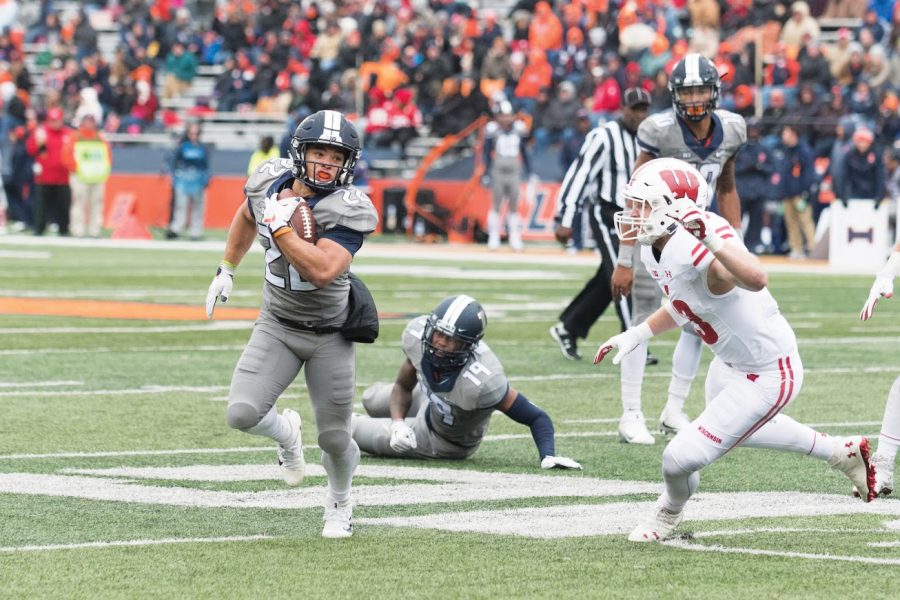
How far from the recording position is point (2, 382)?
10.0m

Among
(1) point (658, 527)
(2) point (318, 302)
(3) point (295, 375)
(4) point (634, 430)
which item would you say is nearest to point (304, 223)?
(2) point (318, 302)

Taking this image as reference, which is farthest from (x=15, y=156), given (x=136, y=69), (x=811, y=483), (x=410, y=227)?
(x=811, y=483)

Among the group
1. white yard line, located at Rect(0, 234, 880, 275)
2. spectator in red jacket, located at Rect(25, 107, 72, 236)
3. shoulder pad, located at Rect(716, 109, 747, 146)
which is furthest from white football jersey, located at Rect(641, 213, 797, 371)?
spectator in red jacket, located at Rect(25, 107, 72, 236)

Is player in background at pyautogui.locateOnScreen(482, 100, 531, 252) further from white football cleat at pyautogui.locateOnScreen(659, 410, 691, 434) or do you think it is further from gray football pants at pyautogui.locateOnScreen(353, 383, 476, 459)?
gray football pants at pyautogui.locateOnScreen(353, 383, 476, 459)

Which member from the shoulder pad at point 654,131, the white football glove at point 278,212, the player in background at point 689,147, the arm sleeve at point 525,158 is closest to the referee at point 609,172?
the player in background at point 689,147

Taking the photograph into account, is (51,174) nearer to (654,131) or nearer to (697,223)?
(654,131)

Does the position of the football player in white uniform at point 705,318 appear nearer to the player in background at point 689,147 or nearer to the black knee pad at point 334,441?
the black knee pad at point 334,441

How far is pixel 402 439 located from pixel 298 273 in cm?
188

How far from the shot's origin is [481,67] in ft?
90.9

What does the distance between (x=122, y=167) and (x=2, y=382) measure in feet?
67.3

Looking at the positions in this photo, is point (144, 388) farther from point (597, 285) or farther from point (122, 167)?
point (122, 167)

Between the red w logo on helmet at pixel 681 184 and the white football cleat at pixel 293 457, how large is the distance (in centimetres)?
185

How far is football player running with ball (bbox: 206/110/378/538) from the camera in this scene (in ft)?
18.9

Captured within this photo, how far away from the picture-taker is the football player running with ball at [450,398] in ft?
23.9
